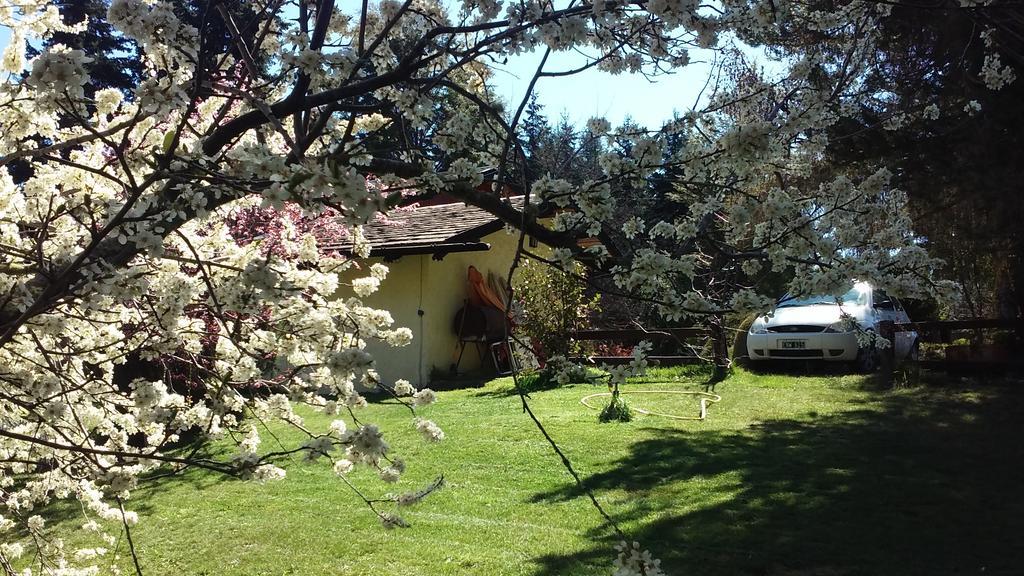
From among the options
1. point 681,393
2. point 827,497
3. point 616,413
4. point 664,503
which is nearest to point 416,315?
point 681,393

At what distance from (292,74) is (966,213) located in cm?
871

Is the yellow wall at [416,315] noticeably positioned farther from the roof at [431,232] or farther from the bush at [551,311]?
the bush at [551,311]

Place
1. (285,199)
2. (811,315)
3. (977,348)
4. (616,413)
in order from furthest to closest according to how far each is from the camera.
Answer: (811,315) → (977,348) → (616,413) → (285,199)

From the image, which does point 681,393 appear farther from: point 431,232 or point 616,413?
point 431,232

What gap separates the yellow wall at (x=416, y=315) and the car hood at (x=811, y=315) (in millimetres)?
4187

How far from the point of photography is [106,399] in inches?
121

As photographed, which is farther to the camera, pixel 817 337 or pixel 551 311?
pixel 551 311

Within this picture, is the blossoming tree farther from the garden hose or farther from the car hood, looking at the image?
Result: the car hood

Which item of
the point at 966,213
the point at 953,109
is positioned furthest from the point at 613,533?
the point at 966,213

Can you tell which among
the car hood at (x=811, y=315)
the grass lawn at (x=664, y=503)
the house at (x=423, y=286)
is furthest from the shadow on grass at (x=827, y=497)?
the house at (x=423, y=286)

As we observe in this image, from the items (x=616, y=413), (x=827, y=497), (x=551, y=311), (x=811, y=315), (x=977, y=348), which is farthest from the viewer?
(x=551, y=311)

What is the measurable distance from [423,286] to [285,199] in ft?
32.6

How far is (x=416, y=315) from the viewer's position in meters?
11.4

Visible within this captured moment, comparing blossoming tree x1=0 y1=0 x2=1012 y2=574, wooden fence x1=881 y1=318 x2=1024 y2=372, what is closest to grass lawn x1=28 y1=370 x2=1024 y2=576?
blossoming tree x1=0 y1=0 x2=1012 y2=574
